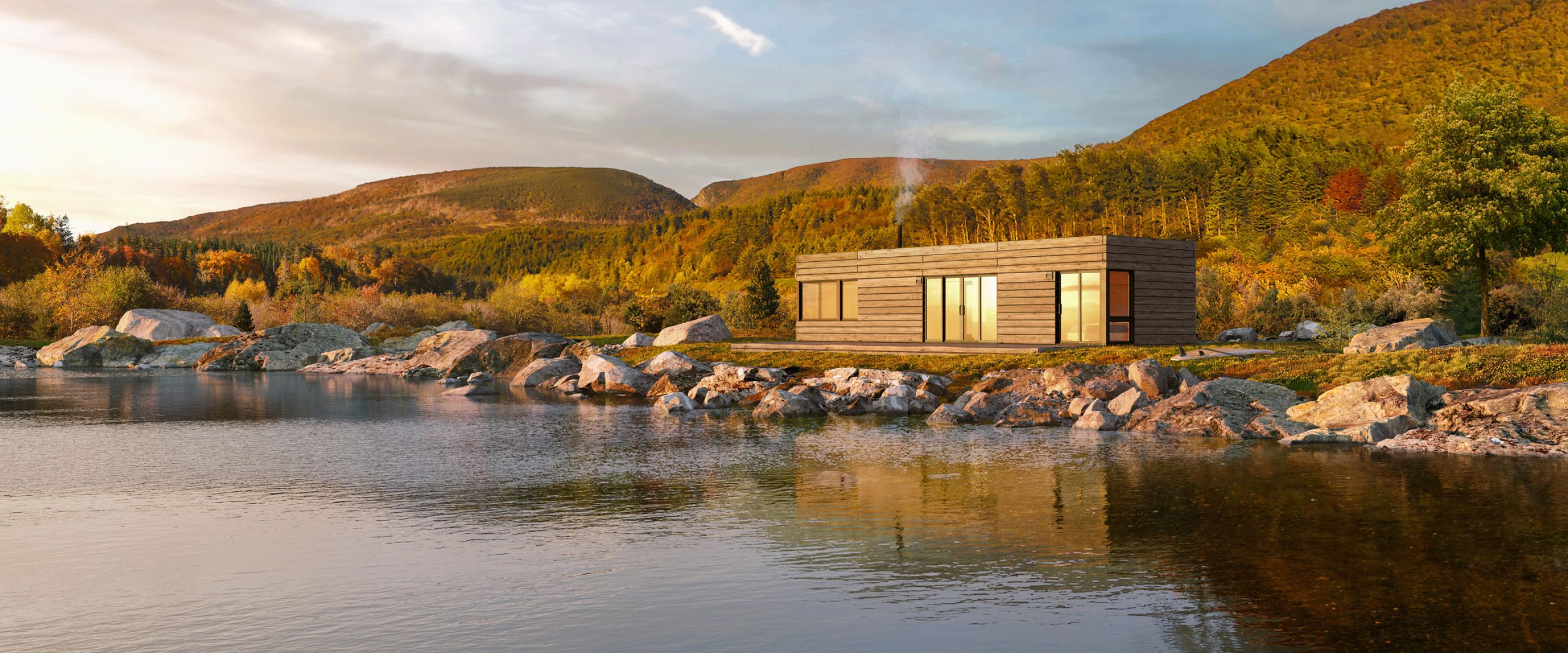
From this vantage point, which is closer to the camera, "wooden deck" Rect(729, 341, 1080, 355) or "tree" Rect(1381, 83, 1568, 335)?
"tree" Rect(1381, 83, 1568, 335)

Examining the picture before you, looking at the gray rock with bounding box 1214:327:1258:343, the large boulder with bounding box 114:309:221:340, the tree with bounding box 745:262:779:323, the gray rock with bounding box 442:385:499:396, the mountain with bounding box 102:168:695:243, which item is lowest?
the gray rock with bounding box 442:385:499:396

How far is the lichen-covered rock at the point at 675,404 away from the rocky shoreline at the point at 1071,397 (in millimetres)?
32

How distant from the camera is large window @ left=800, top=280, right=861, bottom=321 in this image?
30812mm

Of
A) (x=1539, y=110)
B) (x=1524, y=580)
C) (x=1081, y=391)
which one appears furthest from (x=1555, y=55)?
(x=1524, y=580)

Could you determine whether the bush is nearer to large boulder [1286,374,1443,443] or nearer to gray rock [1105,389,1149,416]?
gray rock [1105,389,1149,416]

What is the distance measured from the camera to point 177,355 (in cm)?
3903

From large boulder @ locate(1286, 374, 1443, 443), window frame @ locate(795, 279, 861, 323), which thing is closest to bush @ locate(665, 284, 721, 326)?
window frame @ locate(795, 279, 861, 323)

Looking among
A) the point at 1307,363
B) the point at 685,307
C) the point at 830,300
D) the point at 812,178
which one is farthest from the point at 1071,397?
the point at 812,178

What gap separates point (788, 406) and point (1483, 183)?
1777 centimetres

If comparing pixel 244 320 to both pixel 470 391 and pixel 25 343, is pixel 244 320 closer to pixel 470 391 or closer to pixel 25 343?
pixel 25 343

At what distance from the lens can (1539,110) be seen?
2516 cm

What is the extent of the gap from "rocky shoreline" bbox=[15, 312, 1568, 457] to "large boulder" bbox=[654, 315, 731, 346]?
7 centimetres

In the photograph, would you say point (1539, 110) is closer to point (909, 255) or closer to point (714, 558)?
point (909, 255)

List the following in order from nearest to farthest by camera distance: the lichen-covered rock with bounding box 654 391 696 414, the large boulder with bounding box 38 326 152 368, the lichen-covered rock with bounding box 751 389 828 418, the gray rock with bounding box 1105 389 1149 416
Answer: the gray rock with bounding box 1105 389 1149 416, the lichen-covered rock with bounding box 751 389 828 418, the lichen-covered rock with bounding box 654 391 696 414, the large boulder with bounding box 38 326 152 368
